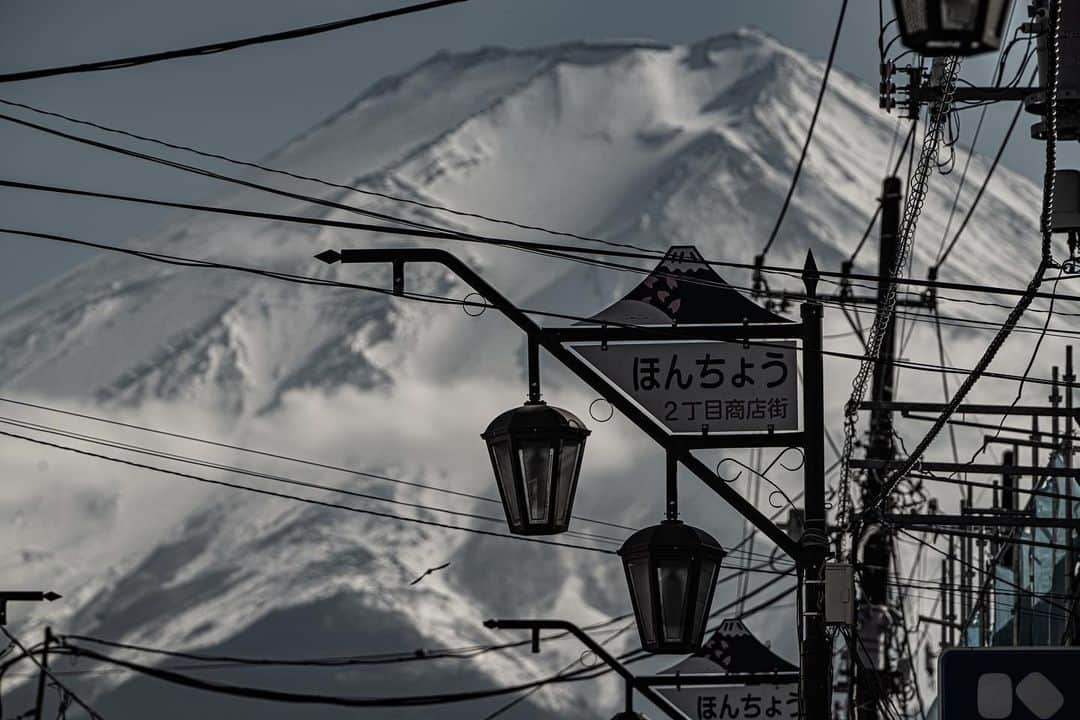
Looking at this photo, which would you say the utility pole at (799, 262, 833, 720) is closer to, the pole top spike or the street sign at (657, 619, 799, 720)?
the pole top spike

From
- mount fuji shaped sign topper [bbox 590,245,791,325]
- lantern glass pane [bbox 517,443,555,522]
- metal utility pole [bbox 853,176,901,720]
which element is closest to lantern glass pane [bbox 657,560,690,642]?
lantern glass pane [bbox 517,443,555,522]

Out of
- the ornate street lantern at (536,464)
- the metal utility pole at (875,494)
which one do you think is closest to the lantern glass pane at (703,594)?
the ornate street lantern at (536,464)

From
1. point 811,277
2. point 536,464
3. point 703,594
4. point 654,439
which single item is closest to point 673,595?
point 703,594

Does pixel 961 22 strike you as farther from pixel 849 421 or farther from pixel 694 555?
pixel 849 421

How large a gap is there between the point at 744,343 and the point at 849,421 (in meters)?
5.75

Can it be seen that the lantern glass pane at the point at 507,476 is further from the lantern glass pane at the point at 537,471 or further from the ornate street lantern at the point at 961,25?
the ornate street lantern at the point at 961,25

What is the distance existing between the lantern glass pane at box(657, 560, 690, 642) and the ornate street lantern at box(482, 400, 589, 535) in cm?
59

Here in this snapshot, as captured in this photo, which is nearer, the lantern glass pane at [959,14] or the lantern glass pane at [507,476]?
the lantern glass pane at [959,14]

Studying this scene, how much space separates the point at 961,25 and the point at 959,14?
0.02m

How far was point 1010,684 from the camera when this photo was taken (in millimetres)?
6516

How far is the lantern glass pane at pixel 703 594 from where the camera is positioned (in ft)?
30.0

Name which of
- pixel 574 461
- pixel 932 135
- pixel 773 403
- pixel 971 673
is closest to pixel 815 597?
pixel 773 403

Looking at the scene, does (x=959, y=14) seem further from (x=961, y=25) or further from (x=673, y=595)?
(x=673, y=595)

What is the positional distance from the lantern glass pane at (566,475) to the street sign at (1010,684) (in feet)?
7.97
